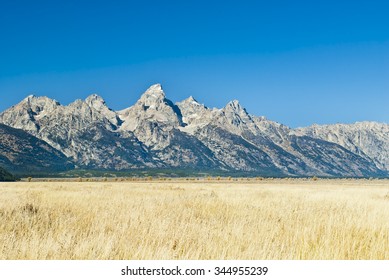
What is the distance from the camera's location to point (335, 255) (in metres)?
8.10

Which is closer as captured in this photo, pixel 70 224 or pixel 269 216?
pixel 70 224

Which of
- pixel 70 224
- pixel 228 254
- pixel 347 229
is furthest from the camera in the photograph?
pixel 70 224

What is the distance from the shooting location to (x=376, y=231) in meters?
11.1

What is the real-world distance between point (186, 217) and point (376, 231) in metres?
5.37
